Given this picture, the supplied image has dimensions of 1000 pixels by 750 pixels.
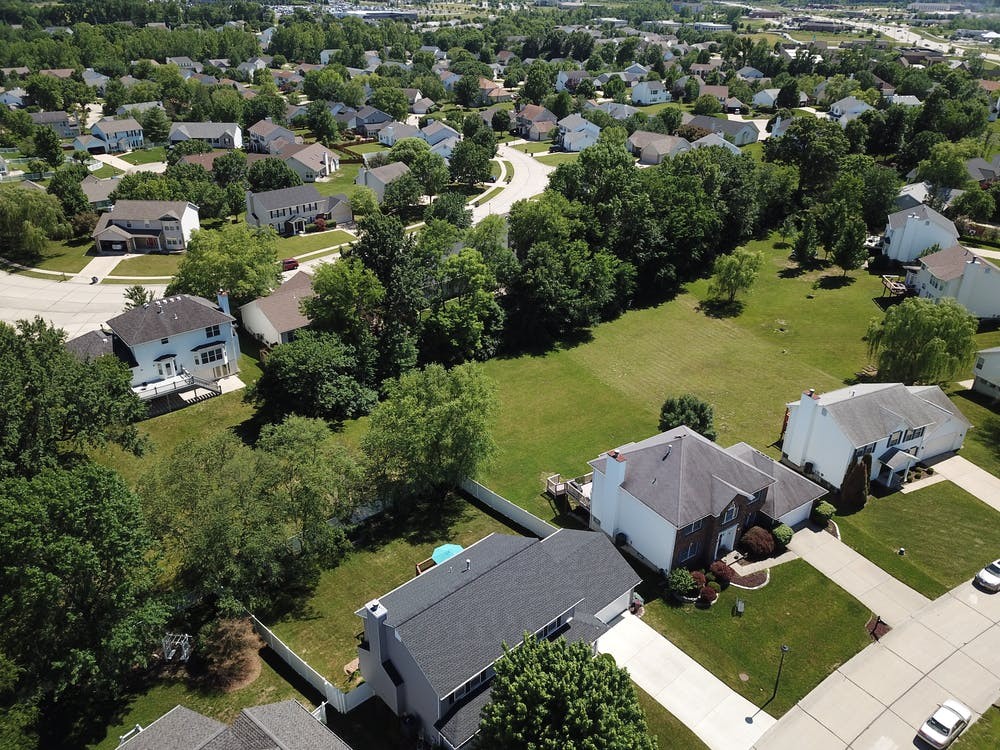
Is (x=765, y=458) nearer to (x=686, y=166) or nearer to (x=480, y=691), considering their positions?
(x=480, y=691)

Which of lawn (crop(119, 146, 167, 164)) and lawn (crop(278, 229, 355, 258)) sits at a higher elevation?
lawn (crop(119, 146, 167, 164))

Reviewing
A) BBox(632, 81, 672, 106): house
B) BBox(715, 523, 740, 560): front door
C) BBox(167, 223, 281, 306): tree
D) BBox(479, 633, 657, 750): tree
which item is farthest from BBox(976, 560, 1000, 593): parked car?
BBox(632, 81, 672, 106): house

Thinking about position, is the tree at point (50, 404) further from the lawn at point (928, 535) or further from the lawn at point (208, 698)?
the lawn at point (928, 535)

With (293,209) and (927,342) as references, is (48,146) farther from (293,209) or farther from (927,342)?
(927,342)

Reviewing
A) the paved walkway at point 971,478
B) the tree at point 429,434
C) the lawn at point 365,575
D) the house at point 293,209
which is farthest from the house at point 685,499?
the house at point 293,209

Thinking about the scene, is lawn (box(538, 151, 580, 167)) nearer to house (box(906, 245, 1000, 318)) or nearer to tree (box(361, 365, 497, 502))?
house (box(906, 245, 1000, 318))

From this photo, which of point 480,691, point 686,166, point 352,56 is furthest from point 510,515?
point 352,56

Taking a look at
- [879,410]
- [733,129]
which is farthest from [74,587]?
[733,129]
